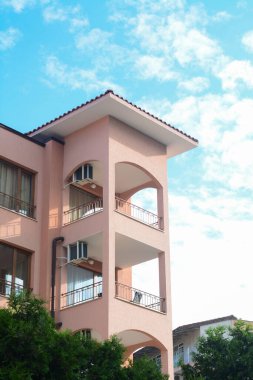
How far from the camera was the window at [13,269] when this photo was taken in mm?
24297

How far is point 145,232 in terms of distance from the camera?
86.0 feet

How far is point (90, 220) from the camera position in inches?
1005

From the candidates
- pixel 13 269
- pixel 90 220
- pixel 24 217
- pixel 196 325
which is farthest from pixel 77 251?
pixel 196 325

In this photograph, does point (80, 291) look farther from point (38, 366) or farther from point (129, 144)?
point (38, 366)

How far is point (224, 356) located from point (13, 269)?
8.42m

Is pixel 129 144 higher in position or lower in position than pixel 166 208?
→ higher

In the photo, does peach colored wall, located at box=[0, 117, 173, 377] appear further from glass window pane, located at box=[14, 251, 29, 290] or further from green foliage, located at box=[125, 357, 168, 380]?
green foliage, located at box=[125, 357, 168, 380]

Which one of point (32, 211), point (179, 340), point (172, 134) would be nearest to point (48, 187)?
point (32, 211)

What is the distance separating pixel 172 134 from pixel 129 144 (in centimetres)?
177

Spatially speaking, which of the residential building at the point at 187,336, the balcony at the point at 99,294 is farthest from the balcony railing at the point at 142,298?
the residential building at the point at 187,336

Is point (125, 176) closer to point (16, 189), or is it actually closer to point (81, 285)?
point (16, 189)

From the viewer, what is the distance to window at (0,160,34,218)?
25.6 metres

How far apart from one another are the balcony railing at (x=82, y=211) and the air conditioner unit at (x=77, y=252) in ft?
3.31

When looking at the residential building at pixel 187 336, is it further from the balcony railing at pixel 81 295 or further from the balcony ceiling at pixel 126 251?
the balcony railing at pixel 81 295
